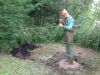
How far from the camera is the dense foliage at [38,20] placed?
257 inches

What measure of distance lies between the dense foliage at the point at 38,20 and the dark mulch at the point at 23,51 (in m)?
0.17

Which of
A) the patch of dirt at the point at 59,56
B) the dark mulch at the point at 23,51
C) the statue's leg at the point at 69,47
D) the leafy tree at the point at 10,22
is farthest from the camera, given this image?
the dark mulch at the point at 23,51

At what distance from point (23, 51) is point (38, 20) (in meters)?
3.19

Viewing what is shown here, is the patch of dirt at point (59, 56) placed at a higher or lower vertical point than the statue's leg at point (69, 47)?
lower

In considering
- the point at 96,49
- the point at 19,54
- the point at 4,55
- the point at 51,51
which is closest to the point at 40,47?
the point at 51,51

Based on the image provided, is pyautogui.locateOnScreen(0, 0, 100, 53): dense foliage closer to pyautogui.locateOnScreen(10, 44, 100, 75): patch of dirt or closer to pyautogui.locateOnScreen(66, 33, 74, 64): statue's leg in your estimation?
pyautogui.locateOnScreen(10, 44, 100, 75): patch of dirt

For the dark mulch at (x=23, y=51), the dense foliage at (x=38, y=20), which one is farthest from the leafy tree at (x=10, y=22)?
the dark mulch at (x=23, y=51)

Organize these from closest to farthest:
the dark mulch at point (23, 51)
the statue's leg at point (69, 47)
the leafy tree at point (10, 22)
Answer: the statue's leg at point (69, 47) → the leafy tree at point (10, 22) → the dark mulch at point (23, 51)

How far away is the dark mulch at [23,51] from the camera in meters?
6.49

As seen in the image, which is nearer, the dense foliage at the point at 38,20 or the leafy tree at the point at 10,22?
the leafy tree at the point at 10,22

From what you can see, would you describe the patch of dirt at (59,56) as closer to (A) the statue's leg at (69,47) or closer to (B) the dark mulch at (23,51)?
(B) the dark mulch at (23,51)

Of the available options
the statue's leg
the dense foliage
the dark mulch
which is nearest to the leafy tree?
the dense foliage

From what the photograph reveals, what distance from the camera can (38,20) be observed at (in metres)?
9.70

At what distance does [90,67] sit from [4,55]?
287cm
